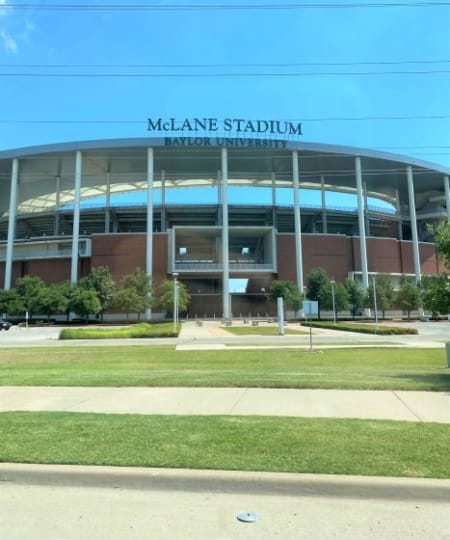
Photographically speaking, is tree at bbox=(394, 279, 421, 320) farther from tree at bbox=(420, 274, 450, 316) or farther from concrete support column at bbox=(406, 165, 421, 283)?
→ tree at bbox=(420, 274, 450, 316)

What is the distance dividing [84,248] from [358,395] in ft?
225

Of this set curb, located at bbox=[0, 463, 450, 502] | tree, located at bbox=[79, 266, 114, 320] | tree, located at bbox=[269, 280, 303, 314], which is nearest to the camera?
curb, located at bbox=[0, 463, 450, 502]

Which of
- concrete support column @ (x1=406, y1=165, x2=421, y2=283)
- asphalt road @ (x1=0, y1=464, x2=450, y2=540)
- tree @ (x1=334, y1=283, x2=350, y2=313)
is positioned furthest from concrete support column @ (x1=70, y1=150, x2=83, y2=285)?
asphalt road @ (x1=0, y1=464, x2=450, y2=540)

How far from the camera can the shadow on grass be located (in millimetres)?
10039

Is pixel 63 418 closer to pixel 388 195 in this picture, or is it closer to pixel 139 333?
pixel 139 333

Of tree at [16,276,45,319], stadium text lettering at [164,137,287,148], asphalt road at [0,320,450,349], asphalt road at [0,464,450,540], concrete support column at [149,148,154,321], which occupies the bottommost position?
asphalt road at [0,464,450,540]

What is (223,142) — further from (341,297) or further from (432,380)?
(432,380)

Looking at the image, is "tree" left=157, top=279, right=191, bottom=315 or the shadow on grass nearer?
the shadow on grass

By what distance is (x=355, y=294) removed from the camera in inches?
2675

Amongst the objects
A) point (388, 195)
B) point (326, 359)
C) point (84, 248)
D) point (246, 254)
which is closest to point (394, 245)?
point (388, 195)

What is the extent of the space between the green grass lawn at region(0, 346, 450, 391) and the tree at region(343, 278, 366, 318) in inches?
1923

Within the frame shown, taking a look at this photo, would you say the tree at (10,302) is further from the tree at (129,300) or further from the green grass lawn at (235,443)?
the green grass lawn at (235,443)

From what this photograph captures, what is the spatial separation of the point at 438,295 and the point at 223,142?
189 ft

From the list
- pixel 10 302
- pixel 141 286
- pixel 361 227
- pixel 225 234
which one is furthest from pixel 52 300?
pixel 361 227
